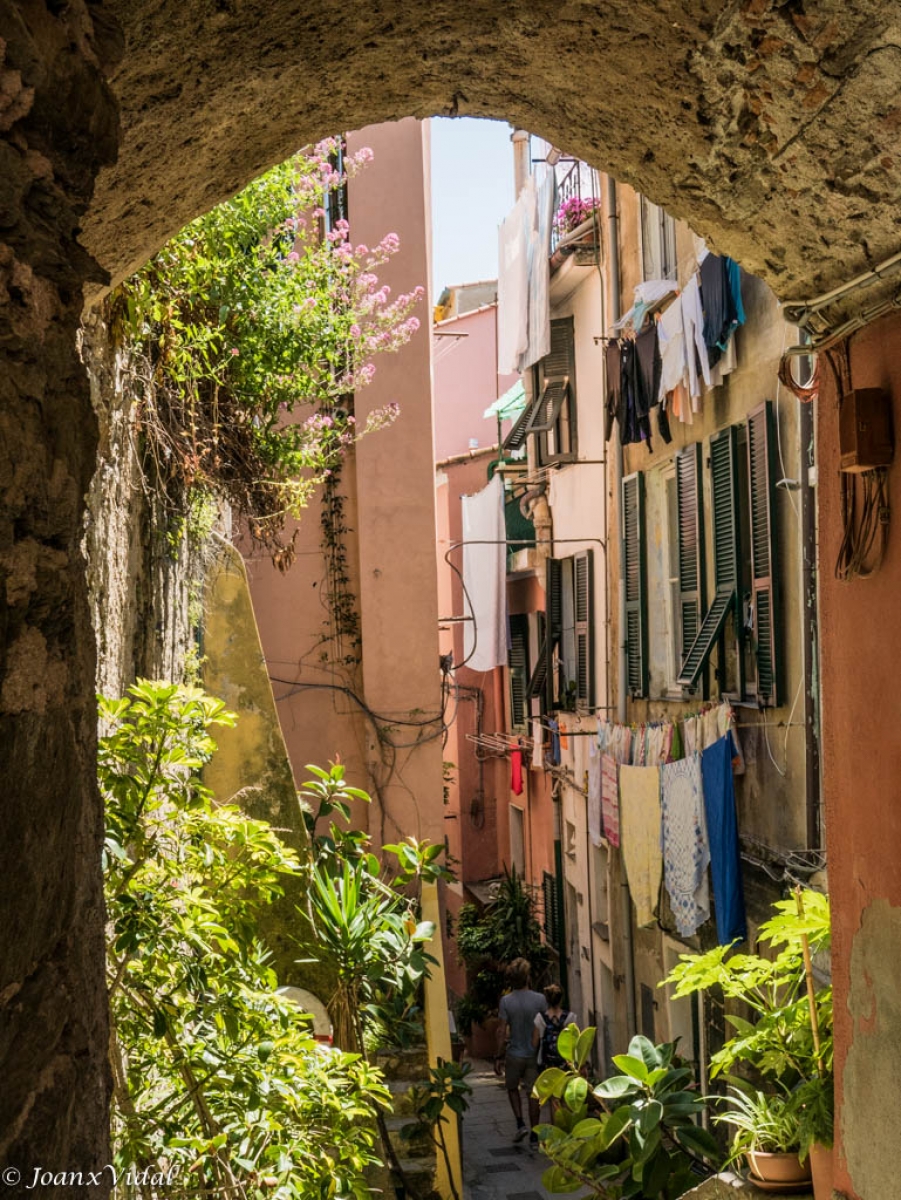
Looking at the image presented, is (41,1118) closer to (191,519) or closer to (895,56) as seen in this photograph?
(895,56)

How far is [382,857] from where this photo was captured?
1116 cm

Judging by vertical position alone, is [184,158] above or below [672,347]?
below

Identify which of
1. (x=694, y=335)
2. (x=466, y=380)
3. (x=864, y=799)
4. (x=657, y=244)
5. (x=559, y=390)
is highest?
(x=466, y=380)

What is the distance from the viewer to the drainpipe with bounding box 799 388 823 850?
27.8ft

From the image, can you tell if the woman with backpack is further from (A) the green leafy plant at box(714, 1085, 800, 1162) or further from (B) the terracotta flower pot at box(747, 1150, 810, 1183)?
(B) the terracotta flower pot at box(747, 1150, 810, 1183)

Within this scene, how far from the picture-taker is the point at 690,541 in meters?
11.3

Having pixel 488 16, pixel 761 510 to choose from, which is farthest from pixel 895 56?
pixel 761 510

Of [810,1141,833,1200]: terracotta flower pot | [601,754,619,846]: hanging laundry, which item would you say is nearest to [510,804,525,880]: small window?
[601,754,619,846]: hanging laundry

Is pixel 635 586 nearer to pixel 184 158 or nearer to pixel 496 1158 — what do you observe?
pixel 496 1158

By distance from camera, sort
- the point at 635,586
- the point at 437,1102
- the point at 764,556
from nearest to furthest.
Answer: the point at 437,1102, the point at 764,556, the point at 635,586

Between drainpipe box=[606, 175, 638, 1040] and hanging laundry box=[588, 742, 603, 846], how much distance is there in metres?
0.48

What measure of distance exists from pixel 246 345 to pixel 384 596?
17.1 feet

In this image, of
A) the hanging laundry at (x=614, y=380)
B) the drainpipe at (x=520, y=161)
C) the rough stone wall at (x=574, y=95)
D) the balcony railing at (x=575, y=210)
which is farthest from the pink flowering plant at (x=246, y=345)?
the drainpipe at (x=520, y=161)

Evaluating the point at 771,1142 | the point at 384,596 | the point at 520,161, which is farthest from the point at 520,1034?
the point at 520,161
